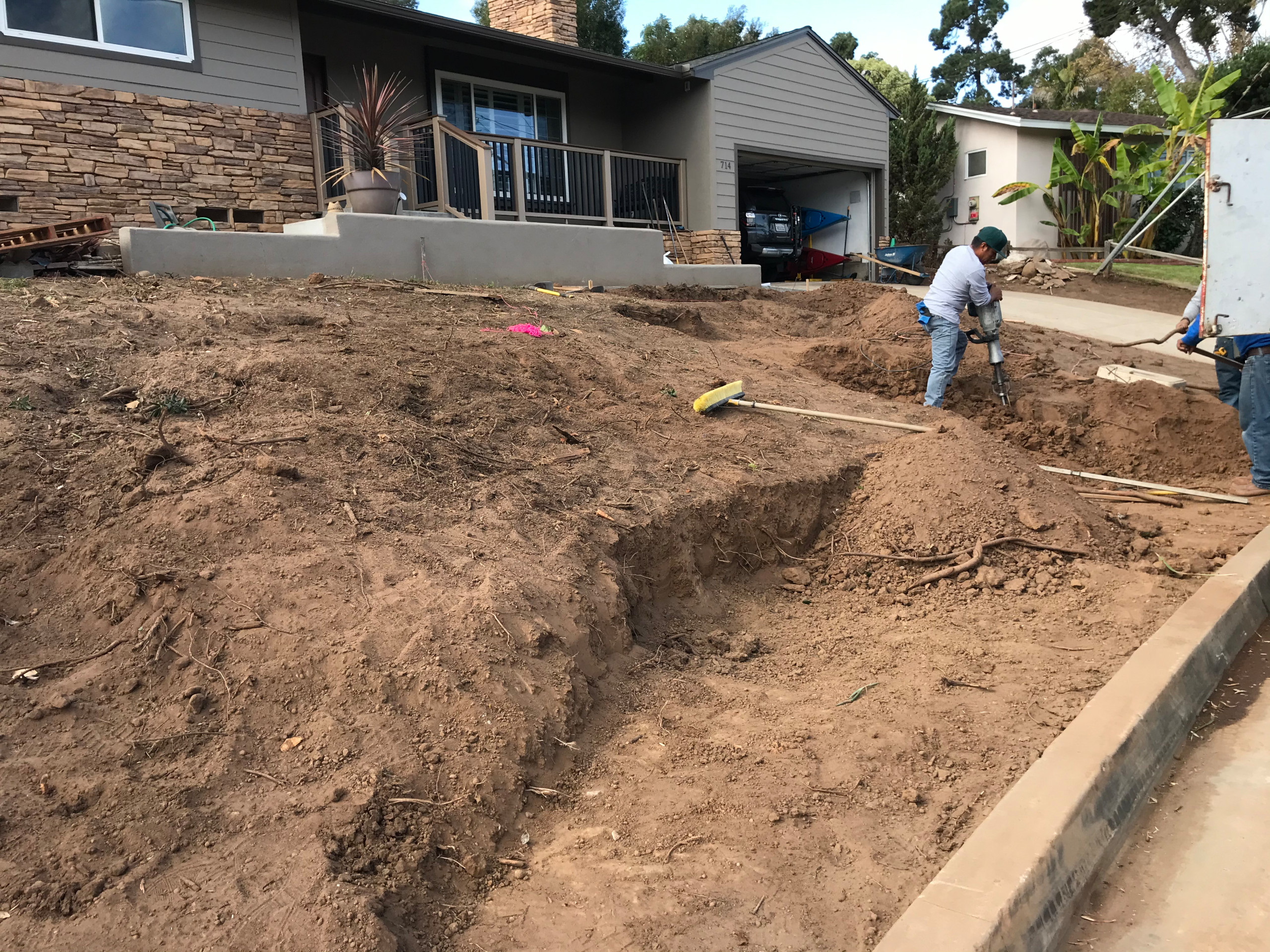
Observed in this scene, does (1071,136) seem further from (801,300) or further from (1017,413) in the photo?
(1017,413)

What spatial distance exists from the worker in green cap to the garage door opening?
30.8 ft

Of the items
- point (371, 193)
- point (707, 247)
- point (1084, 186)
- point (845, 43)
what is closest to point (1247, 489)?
point (371, 193)

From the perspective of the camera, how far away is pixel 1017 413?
864cm

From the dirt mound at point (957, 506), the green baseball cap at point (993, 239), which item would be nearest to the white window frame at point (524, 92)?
the green baseball cap at point (993, 239)

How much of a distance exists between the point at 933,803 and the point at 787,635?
151cm

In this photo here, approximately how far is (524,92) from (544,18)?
2456 mm

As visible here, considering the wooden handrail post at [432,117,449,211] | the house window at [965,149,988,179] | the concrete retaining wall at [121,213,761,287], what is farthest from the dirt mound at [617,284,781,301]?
the house window at [965,149,988,179]

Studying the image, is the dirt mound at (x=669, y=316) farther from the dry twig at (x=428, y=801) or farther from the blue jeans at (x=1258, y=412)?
the dry twig at (x=428, y=801)

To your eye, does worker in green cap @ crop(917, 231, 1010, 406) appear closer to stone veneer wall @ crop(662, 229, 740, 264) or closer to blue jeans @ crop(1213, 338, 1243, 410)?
blue jeans @ crop(1213, 338, 1243, 410)

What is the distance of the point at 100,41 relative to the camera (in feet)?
31.1

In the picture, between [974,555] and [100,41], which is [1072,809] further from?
[100,41]

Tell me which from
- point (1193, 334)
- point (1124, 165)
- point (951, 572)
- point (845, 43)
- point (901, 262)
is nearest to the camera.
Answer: point (951, 572)

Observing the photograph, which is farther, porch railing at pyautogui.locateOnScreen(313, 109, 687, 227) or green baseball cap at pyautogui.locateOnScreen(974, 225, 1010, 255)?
porch railing at pyautogui.locateOnScreen(313, 109, 687, 227)

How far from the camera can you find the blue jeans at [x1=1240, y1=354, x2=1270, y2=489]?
6.48m
